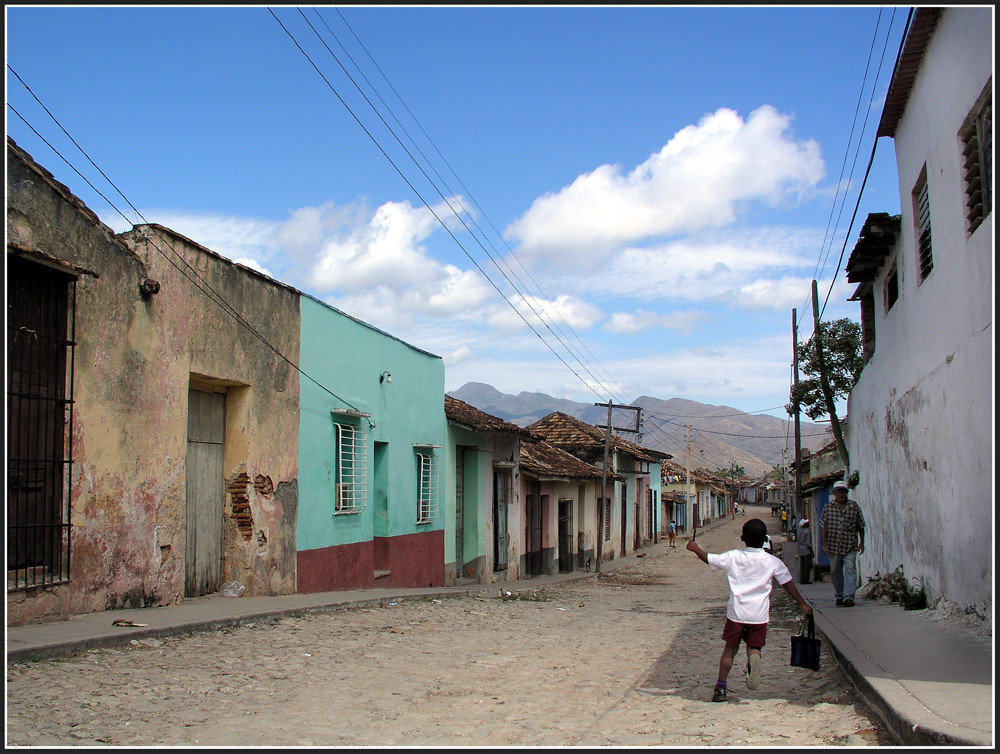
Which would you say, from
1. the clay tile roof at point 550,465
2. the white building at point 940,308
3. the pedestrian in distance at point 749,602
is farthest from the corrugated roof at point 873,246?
the clay tile roof at point 550,465

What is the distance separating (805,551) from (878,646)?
1020 centimetres

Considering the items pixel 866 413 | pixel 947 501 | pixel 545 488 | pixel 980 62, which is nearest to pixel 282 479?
pixel 947 501

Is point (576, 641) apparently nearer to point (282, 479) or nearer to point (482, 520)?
point (282, 479)

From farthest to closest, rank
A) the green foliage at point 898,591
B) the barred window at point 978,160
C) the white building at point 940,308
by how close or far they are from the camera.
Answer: the green foliage at point 898,591 < the white building at point 940,308 < the barred window at point 978,160

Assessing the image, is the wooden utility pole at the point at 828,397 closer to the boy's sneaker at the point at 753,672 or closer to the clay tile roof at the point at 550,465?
the clay tile roof at the point at 550,465

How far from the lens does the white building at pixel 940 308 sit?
717cm

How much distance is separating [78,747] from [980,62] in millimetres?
7761

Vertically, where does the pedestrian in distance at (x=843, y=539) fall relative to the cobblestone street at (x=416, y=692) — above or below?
above

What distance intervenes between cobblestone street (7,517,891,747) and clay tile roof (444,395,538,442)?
25.3 feet

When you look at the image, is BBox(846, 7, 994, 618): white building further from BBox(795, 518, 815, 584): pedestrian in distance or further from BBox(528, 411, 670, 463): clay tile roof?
BBox(528, 411, 670, 463): clay tile roof

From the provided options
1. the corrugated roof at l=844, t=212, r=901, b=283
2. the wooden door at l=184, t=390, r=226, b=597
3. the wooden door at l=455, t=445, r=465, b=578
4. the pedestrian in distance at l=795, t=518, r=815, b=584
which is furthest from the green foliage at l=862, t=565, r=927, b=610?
the wooden door at l=455, t=445, r=465, b=578

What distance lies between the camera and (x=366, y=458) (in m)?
13.8

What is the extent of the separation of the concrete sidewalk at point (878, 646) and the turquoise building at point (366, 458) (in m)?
1.52

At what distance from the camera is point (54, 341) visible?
24.7 ft
